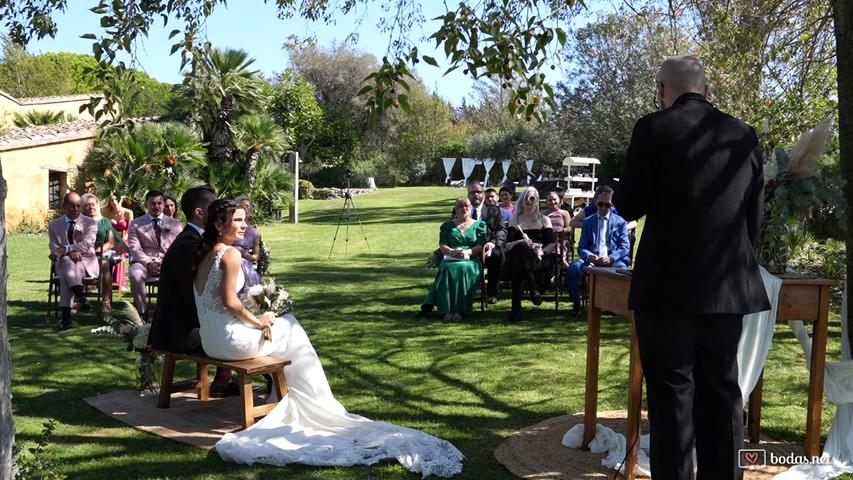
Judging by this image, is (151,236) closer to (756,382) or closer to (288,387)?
(288,387)

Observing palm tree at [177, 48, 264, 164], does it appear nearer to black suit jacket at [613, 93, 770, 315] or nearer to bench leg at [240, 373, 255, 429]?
bench leg at [240, 373, 255, 429]

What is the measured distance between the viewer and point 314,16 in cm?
827

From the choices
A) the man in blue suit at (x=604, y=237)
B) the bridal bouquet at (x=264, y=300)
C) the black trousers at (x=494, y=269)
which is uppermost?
the man in blue suit at (x=604, y=237)

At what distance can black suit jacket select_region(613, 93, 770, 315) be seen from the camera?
11.8 feet

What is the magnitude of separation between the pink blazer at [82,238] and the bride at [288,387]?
5.08 m

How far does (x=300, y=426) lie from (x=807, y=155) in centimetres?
359

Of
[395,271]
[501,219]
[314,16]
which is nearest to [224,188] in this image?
[395,271]

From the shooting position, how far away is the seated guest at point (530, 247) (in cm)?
1053

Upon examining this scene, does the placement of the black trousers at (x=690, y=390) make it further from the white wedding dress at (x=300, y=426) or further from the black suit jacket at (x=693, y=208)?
the white wedding dress at (x=300, y=426)

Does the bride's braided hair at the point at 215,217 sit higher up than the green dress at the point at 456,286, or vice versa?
the bride's braided hair at the point at 215,217

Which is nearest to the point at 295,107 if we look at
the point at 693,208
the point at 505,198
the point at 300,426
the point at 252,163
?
the point at 252,163

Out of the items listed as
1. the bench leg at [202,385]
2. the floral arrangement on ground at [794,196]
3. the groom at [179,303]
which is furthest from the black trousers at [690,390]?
the bench leg at [202,385]

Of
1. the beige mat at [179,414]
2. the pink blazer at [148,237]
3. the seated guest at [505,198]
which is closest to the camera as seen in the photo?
the beige mat at [179,414]

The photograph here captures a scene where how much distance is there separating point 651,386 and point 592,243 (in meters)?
6.79
